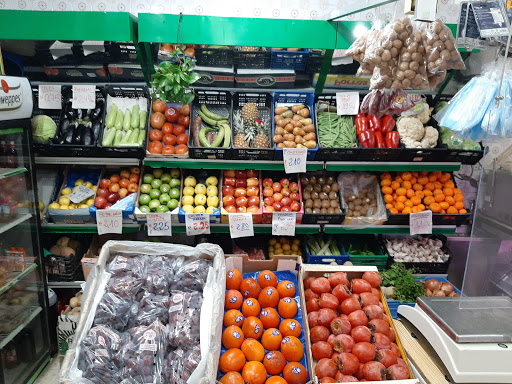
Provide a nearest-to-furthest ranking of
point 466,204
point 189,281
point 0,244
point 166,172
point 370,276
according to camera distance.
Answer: point 189,281 → point 370,276 → point 0,244 → point 166,172 → point 466,204

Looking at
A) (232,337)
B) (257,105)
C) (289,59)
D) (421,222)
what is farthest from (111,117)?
(421,222)

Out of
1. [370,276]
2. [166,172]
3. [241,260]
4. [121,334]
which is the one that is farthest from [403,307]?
[166,172]

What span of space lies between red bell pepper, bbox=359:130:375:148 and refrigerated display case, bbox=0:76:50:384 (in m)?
2.71

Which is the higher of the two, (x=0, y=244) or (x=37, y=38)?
(x=37, y=38)

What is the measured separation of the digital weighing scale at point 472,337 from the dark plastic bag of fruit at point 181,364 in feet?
4.02

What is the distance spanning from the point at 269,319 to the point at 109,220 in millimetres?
1712

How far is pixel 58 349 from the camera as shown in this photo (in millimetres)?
3162

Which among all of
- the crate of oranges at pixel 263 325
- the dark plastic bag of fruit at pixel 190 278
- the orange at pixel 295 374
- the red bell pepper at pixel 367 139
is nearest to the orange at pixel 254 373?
the crate of oranges at pixel 263 325

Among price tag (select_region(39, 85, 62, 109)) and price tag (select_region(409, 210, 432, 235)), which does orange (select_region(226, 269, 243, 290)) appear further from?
price tag (select_region(39, 85, 62, 109))

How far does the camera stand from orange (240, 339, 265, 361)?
6.40 ft

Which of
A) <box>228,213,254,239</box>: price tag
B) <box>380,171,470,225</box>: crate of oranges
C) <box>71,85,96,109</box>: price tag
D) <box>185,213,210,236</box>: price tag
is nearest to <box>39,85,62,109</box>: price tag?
<box>71,85,96,109</box>: price tag

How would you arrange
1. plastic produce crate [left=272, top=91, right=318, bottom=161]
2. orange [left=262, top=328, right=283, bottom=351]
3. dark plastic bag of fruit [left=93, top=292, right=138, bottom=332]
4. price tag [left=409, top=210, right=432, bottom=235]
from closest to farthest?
dark plastic bag of fruit [left=93, top=292, right=138, bottom=332]
orange [left=262, top=328, right=283, bottom=351]
price tag [left=409, top=210, right=432, bottom=235]
plastic produce crate [left=272, top=91, right=318, bottom=161]

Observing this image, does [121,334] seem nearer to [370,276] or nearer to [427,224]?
[370,276]

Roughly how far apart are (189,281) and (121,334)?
0.46 meters
